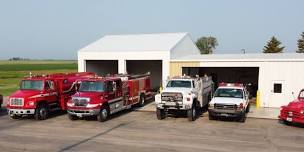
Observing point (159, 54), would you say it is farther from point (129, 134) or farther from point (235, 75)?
point (129, 134)

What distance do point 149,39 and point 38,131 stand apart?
1919 centimetres

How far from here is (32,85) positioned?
19406 millimetres

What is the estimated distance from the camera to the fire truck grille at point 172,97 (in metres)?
18.0

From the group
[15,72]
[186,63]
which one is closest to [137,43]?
[186,63]

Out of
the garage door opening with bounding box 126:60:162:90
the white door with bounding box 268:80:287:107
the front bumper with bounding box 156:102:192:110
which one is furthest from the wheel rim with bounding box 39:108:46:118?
the garage door opening with bounding box 126:60:162:90

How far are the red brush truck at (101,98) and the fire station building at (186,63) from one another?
109 inches

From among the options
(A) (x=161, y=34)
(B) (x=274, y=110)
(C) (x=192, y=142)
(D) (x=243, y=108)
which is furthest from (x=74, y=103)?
(A) (x=161, y=34)

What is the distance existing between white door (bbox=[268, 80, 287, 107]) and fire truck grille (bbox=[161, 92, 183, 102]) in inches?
325

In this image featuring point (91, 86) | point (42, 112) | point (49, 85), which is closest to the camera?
point (42, 112)

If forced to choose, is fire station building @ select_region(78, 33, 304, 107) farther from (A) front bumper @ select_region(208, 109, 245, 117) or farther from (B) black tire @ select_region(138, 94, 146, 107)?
(A) front bumper @ select_region(208, 109, 245, 117)

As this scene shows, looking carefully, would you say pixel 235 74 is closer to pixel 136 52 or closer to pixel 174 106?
pixel 136 52

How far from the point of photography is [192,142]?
1327 cm

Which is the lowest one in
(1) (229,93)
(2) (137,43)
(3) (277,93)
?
(3) (277,93)

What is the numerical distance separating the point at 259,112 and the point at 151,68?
18.1 meters
